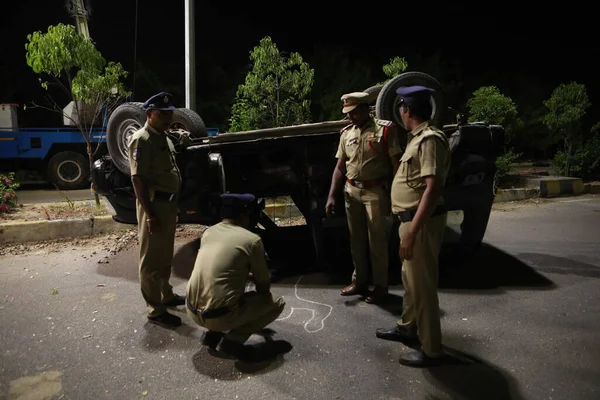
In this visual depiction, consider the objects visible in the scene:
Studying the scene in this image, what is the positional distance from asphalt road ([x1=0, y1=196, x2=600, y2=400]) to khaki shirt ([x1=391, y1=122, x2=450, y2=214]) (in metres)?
1.02

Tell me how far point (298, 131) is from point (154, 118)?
1.35m

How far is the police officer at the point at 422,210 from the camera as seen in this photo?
2545mm

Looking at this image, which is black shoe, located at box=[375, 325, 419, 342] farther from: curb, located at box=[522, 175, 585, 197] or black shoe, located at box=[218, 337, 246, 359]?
curb, located at box=[522, 175, 585, 197]

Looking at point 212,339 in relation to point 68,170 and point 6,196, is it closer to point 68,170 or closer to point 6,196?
point 6,196

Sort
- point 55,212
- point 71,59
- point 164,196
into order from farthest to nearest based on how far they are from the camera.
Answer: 1. point 55,212
2. point 71,59
3. point 164,196

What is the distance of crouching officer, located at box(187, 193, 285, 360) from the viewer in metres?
2.74

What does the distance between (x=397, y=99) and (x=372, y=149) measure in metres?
0.89

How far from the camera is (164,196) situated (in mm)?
3463

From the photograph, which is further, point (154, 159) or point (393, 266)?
point (393, 266)

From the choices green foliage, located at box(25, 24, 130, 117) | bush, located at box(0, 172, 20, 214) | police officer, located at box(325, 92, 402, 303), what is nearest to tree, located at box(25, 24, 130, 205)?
green foliage, located at box(25, 24, 130, 117)

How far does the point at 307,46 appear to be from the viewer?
2081 centimetres

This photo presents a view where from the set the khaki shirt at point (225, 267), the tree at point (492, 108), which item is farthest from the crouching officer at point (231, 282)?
the tree at point (492, 108)

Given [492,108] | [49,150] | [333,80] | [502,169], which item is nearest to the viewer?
[492,108]

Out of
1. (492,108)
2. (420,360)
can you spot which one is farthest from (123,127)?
(492,108)
